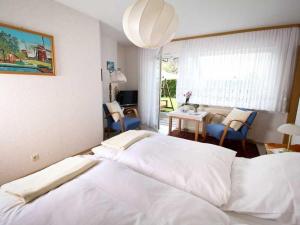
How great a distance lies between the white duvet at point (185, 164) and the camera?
113 centimetres

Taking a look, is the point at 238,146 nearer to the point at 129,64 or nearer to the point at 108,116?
the point at 108,116

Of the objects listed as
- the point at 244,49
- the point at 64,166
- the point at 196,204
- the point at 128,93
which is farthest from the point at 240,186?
the point at 128,93

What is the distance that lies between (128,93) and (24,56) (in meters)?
2.62

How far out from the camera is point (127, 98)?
14.4ft

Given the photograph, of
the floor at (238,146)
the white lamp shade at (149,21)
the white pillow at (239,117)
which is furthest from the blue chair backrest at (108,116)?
the white pillow at (239,117)

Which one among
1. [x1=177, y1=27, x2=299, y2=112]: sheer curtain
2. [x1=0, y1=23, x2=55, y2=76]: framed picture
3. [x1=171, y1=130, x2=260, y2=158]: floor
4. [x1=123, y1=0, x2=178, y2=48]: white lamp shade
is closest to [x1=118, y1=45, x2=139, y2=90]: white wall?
[x1=177, y1=27, x2=299, y2=112]: sheer curtain

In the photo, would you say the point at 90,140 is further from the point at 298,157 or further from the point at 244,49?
the point at 244,49

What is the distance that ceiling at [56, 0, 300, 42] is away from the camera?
7.10 ft

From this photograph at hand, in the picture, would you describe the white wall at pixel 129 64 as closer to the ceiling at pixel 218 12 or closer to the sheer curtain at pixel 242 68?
the sheer curtain at pixel 242 68

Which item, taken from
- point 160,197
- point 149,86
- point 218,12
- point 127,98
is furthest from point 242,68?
point 160,197

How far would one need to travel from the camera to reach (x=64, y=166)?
1.24m

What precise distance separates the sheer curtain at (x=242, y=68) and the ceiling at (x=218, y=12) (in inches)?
13.1

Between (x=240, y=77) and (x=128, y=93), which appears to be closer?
(x=240, y=77)

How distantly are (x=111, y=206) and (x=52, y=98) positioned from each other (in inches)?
78.7
